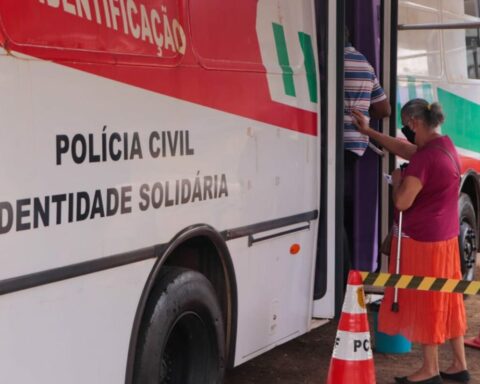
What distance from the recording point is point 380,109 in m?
7.21

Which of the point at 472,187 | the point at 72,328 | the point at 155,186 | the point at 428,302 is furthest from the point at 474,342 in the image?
the point at 72,328

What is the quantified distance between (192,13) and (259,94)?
0.78 metres

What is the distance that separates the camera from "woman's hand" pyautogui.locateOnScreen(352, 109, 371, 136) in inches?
266

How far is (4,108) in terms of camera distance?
11.9 ft

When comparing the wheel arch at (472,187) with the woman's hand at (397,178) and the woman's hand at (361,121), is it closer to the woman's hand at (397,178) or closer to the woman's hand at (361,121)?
the woman's hand at (361,121)

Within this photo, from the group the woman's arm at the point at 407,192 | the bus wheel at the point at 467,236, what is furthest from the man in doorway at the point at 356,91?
the bus wheel at the point at 467,236

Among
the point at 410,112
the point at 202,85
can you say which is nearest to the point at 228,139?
the point at 202,85

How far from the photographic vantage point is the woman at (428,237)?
6.01 meters

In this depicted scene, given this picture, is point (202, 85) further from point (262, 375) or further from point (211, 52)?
point (262, 375)

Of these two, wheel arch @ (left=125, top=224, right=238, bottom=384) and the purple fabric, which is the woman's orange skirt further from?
the purple fabric

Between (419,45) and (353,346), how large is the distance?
3.80m

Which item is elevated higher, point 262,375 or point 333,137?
point 333,137

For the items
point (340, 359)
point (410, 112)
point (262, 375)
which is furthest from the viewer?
point (262, 375)

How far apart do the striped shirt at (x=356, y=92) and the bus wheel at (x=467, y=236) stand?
233cm
